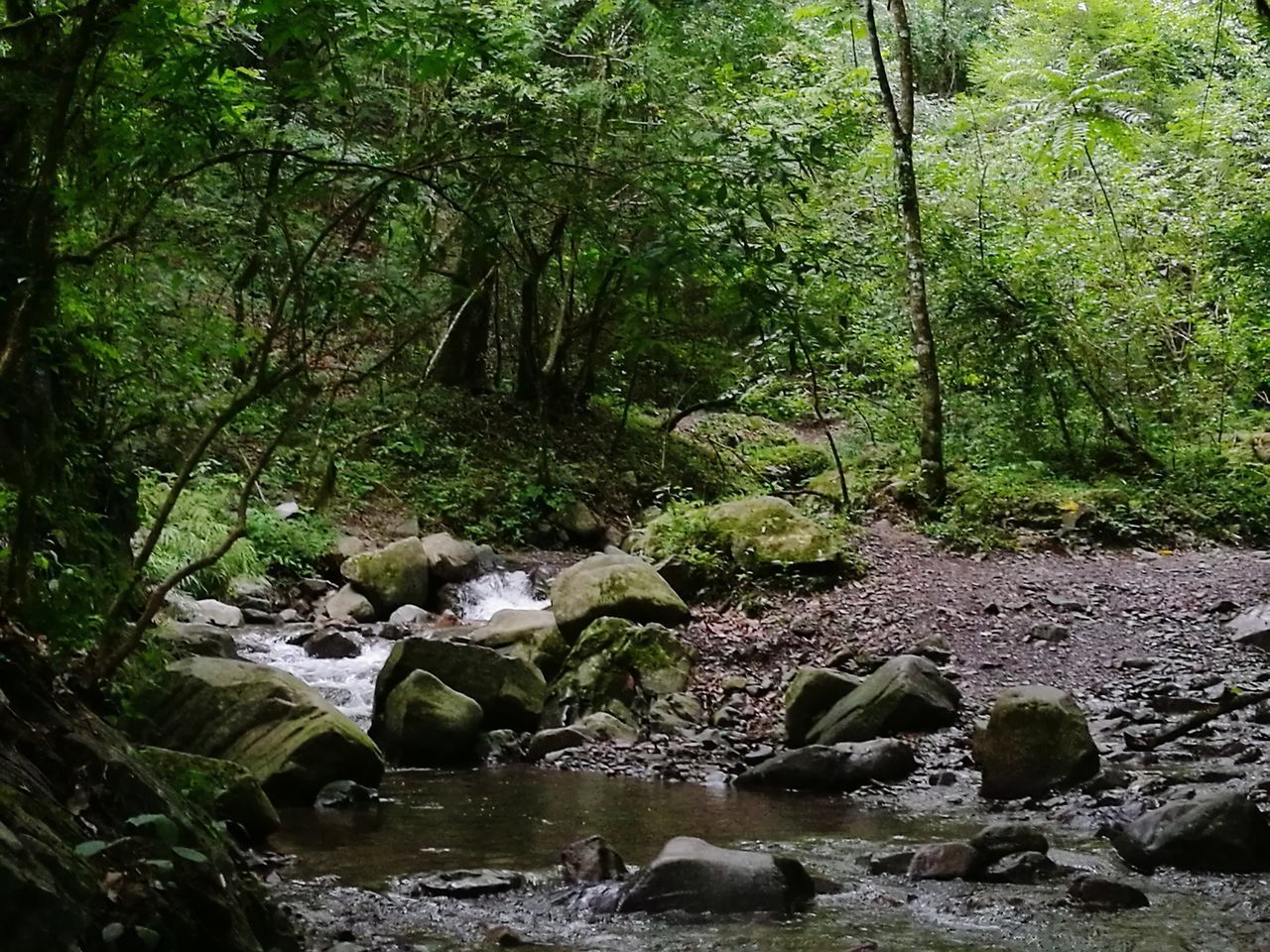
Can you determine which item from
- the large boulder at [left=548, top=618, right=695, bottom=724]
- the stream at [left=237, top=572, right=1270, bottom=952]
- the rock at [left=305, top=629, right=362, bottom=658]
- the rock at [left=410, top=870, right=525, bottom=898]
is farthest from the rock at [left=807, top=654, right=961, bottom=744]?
the rock at [left=305, top=629, right=362, bottom=658]

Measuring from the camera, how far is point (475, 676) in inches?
358

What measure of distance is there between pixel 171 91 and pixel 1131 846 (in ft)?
17.6

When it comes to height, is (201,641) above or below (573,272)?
below

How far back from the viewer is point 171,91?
4281mm

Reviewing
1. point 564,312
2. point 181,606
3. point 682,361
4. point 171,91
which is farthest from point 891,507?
point 171,91

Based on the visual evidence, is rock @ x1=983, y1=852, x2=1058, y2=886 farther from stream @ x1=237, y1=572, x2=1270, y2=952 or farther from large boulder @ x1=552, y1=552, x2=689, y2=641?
large boulder @ x1=552, y1=552, x2=689, y2=641

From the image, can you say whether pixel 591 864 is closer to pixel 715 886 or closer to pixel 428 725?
pixel 715 886

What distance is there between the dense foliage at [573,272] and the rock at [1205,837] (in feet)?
9.45

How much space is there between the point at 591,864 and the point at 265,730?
2.87 m

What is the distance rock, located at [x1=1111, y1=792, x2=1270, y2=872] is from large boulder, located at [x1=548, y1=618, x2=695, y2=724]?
4.59m

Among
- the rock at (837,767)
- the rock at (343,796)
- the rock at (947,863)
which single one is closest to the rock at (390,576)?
the rock at (343,796)

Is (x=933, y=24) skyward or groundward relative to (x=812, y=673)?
skyward

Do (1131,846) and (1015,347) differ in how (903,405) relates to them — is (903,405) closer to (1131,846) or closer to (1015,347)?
(1015,347)

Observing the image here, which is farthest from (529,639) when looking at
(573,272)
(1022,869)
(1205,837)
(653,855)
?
(1205,837)
